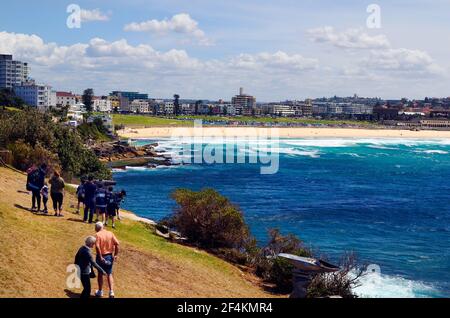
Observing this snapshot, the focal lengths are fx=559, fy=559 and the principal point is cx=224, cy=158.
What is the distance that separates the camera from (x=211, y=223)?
21328 millimetres

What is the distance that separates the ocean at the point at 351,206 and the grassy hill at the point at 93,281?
767 centimetres

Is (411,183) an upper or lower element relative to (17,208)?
lower

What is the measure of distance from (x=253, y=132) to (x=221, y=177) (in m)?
93.2

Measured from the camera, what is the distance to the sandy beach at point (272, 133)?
136375 mm

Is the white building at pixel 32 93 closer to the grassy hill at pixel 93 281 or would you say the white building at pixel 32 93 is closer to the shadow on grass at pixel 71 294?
the grassy hill at pixel 93 281

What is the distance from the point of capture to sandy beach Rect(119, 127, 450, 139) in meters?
136

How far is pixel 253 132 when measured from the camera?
15825cm

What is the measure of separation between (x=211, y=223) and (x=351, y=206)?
2721 cm

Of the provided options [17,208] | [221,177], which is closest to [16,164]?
[17,208]

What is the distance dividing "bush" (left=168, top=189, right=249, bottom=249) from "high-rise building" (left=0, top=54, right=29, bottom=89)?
154m

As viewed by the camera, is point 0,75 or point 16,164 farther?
point 0,75

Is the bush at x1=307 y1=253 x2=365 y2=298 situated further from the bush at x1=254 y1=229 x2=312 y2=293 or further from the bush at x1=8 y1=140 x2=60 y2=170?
the bush at x1=8 y1=140 x2=60 y2=170

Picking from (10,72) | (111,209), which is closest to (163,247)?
(111,209)
